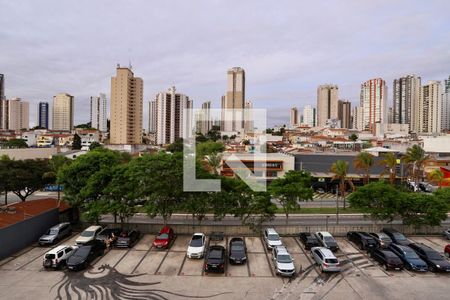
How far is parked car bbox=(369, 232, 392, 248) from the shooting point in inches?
825

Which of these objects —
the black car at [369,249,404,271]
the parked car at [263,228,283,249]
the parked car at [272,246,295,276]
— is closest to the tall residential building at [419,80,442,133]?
the black car at [369,249,404,271]

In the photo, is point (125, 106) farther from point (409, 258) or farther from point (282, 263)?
point (409, 258)

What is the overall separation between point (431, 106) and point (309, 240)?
13931cm

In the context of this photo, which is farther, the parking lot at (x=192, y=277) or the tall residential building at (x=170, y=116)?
the tall residential building at (x=170, y=116)

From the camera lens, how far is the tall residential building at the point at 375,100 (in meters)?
145

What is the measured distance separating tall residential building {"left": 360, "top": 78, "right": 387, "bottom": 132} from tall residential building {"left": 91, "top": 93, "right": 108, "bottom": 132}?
120 meters

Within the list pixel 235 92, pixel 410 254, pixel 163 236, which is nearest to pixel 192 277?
pixel 163 236

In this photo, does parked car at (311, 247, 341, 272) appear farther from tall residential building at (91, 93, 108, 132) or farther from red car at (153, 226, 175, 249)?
tall residential building at (91, 93, 108, 132)

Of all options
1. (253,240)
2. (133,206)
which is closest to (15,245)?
(133,206)

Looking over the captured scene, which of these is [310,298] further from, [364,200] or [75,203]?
[75,203]

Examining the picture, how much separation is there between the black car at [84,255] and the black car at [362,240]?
15984mm

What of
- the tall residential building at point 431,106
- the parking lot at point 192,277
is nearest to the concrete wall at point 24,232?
the parking lot at point 192,277

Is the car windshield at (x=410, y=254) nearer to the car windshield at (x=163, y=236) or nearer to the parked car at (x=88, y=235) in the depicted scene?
the car windshield at (x=163, y=236)

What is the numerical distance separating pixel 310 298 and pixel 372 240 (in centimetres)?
874
